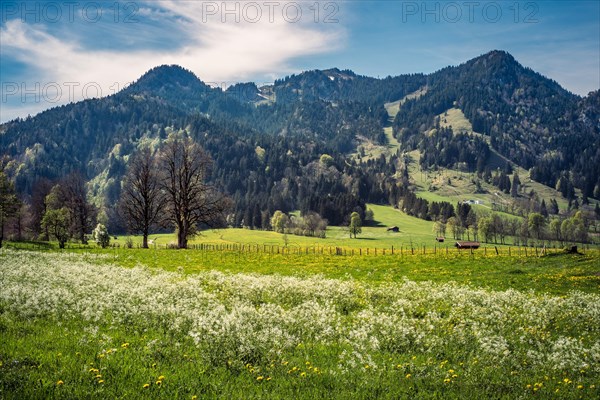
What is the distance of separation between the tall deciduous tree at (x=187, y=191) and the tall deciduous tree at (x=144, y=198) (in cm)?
236

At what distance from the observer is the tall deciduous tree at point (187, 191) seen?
5750cm

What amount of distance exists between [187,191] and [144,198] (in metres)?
8.37

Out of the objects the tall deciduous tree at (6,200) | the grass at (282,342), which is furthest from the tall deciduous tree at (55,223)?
the grass at (282,342)

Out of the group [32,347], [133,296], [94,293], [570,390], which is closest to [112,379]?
[32,347]

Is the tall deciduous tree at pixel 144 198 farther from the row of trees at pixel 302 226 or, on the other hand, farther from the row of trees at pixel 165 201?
the row of trees at pixel 302 226

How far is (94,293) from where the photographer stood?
62.7 ft

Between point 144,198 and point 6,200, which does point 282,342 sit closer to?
point 144,198

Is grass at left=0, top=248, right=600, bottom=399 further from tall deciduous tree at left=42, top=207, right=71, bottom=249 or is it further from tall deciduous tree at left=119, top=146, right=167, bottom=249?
tall deciduous tree at left=119, top=146, right=167, bottom=249

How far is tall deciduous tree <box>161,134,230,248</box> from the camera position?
5750cm

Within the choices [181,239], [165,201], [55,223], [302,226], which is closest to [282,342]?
[181,239]

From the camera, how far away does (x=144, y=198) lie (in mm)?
61781

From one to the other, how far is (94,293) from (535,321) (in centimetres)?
2032

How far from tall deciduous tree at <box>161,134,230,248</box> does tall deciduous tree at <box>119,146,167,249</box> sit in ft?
7.75

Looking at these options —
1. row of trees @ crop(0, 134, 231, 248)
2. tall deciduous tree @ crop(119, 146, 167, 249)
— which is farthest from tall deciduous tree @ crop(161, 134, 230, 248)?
tall deciduous tree @ crop(119, 146, 167, 249)
